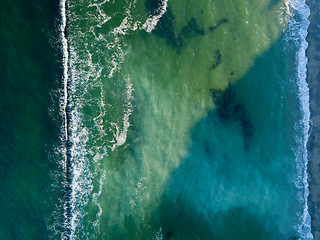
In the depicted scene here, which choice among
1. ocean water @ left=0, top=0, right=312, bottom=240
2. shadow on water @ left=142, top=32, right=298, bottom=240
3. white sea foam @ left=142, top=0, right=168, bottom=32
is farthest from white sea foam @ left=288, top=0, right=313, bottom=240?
white sea foam @ left=142, top=0, right=168, bottom=32

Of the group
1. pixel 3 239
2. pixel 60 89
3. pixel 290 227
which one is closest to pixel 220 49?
pixel 60 89

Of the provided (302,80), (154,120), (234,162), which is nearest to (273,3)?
(302,80)

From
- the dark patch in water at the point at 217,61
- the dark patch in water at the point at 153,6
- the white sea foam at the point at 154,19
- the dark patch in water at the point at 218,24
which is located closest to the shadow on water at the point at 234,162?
the dark patch in water at the point at 217,61

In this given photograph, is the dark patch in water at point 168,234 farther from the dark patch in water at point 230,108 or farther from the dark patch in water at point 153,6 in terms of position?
the dark patch in water at point 153,6

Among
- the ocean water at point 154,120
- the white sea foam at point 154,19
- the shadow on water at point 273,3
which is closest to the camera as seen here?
the ocean water at point 154,120

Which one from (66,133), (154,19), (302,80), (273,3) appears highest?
(273,3)

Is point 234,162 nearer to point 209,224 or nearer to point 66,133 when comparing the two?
point 209,224

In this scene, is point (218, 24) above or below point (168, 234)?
above
